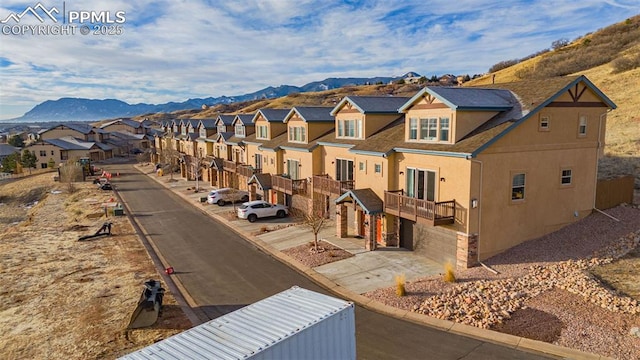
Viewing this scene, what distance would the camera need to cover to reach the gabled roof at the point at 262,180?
3762 cm

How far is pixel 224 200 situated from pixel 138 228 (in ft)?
31.9

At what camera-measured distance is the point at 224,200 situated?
137 feet

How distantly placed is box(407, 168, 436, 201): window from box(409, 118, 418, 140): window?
2.00 metres

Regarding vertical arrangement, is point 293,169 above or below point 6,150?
above

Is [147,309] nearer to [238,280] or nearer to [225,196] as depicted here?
[238,280]

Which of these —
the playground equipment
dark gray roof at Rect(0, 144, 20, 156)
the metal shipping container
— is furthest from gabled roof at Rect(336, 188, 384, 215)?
dark gray roof at Rect(0, 144, 20, 156)

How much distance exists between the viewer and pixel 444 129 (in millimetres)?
22594

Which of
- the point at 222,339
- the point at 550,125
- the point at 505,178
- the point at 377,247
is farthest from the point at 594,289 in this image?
the point at 222,339

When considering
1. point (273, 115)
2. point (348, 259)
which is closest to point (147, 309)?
point (348, 259)

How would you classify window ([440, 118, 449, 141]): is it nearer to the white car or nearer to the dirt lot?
the dirt lot

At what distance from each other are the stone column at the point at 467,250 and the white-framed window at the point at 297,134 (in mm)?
18306

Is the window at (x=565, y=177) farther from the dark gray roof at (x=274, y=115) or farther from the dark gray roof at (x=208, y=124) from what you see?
the dark gray roof at (x=208, y=124)

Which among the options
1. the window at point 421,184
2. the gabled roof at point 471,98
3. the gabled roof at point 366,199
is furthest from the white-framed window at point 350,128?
the window at point 421,184

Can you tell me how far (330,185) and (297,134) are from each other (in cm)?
891
